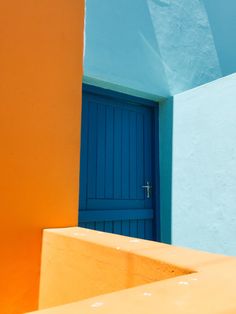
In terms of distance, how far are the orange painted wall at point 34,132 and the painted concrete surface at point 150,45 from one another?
4.13 ft

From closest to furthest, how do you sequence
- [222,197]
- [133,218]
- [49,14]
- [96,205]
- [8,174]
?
[8,174], [49,14], [222,197], [96,205], [133,218]

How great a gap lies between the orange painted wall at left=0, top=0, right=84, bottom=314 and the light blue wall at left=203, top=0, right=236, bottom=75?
256 cm

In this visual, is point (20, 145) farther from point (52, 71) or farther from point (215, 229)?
point (215, 229)

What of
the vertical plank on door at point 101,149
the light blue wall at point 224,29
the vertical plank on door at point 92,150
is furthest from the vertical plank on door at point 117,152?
the light blue wall at point 224,29

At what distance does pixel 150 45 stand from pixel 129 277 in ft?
10.4

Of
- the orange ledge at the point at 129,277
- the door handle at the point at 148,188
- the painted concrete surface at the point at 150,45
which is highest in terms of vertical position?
the painted concrete surface at the point at 150,45

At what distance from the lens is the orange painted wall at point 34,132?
5.18 feet

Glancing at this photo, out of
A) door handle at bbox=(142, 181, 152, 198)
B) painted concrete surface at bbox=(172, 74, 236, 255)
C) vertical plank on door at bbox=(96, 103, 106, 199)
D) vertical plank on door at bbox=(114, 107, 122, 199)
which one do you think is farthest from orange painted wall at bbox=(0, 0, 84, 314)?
door handle at bbox=(142, 181, 152, 198)

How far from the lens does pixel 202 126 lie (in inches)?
129

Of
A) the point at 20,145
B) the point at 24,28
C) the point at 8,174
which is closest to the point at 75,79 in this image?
the point at 24,28

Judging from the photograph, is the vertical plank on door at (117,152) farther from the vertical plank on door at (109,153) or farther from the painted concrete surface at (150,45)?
the painted concrete surface at (150,45)

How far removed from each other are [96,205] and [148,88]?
59.0 inches

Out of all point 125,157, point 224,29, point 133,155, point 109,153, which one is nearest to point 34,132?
point 109,153

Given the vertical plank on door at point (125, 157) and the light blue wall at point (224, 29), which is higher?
the light blue wall at point (224, 29)
